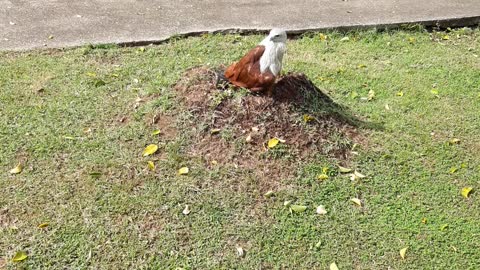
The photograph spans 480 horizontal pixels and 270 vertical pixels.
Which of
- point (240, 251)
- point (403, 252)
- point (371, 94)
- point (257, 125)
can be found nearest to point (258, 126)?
point (257, 125)

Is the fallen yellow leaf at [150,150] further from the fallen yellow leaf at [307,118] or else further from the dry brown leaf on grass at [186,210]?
the fallen yellow leaf at [307,118]

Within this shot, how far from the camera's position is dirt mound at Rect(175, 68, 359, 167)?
3773 millimetres

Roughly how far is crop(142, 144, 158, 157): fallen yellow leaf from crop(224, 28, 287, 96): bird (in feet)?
2.50

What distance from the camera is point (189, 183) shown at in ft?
11.6

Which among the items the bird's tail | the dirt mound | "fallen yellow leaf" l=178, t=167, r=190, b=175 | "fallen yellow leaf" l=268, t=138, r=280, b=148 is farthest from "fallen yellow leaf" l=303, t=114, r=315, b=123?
"fallen yellow leaf" l=178, t=167, r=190, b=175

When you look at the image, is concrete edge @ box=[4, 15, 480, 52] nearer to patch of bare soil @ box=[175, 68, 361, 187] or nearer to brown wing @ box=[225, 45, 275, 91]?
patch of bare soil @ box=[175, 68, 361, 187]

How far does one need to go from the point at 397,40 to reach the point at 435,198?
8.68ft

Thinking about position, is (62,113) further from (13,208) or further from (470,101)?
(470,101)

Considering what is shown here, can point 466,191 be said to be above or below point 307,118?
below

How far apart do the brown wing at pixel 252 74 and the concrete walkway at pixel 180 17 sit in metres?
1.68

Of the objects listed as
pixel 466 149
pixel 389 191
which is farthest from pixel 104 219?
pixel 466 149

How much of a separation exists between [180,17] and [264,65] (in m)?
2.32

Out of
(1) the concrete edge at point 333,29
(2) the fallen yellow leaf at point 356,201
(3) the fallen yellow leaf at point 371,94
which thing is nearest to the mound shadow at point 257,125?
(2) the fallen yellow leaf at point 356,201

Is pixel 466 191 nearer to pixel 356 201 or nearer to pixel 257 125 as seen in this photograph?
pixel 356 201
